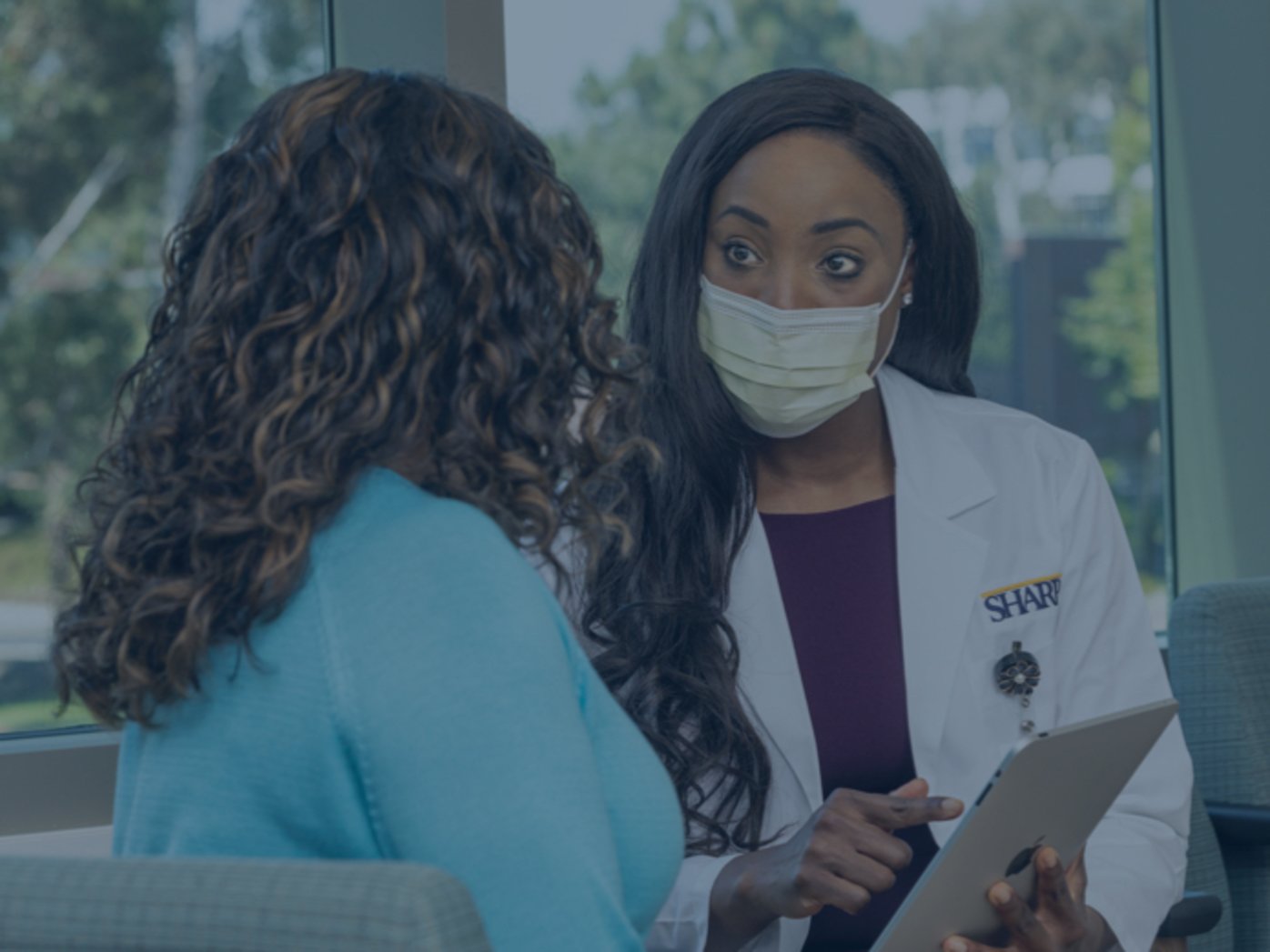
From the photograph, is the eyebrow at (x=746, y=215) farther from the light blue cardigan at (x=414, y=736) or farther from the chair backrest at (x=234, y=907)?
the chair backrest at (x=234, y=907)

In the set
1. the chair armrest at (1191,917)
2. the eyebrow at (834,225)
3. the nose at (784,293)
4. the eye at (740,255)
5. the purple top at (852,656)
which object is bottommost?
the chair armrest at (1191,917)

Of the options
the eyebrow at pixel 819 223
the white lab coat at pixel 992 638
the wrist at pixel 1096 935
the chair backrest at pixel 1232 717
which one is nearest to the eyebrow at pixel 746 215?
the eyebrow at pixel 819 223

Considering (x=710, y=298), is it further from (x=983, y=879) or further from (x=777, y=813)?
(x=983, y=879)

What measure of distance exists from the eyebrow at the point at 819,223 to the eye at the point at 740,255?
32 millimetres

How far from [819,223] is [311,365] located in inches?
33.3

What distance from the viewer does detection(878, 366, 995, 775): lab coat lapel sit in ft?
5.17

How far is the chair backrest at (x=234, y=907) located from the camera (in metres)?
0.62

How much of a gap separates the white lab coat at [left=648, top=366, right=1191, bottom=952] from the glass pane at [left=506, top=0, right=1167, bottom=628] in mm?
253

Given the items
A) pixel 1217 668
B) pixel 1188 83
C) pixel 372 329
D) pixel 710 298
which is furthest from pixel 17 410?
pixel 1188 83

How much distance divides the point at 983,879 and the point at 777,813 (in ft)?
1.03

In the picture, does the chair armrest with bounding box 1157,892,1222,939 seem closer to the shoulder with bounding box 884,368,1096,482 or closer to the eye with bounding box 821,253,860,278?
the shoulder with bounding box 884,368,1096,482

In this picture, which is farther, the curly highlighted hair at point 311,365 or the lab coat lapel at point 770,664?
the lab coat lapel at point 770,664

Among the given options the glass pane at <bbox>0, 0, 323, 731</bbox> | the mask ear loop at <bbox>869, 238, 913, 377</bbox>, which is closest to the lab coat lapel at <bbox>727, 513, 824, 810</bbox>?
the mask ear loop at <bbox>869, 238, 913, 377</bbox>

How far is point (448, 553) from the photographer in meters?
0.81
